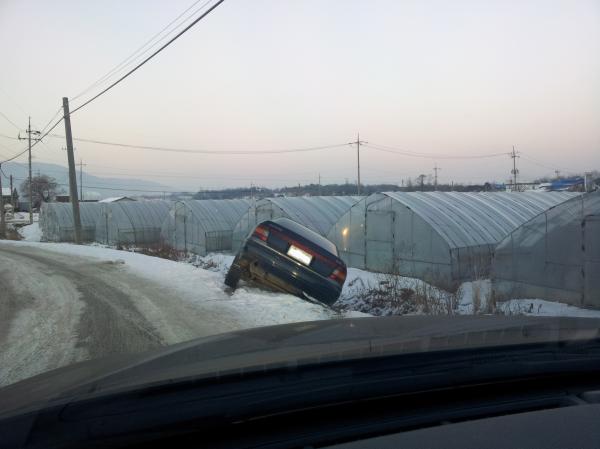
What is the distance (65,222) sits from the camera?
1439 inches

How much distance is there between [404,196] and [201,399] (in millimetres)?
15436

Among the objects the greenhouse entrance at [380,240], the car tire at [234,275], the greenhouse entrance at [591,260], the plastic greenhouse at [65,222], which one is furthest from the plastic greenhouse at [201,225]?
the greenhouse entrance at [591,260]

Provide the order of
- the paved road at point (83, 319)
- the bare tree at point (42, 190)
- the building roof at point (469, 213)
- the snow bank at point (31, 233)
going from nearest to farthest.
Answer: the paved road at point (83, 319), the building roof at point (469, 213), the snow bank at point (31, 233), the bare tree at point (42, 190)

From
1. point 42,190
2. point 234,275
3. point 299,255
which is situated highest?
point 42,190

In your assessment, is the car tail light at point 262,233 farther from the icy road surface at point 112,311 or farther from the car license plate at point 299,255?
the icy road surface at point 112,311

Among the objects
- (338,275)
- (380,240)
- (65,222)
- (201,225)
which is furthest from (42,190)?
(338,275)

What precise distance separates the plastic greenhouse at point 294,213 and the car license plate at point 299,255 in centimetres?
1247

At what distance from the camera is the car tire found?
975 centimetres

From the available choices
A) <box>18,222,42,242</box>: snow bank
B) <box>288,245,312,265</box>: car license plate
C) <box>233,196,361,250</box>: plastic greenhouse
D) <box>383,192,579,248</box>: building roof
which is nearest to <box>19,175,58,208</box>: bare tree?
<box>18,222,42,242</box>: snow bank

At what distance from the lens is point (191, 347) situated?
3373 millimetres

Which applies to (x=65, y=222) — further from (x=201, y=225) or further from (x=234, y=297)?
(x=234, y=297)

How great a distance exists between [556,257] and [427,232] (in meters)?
4.48

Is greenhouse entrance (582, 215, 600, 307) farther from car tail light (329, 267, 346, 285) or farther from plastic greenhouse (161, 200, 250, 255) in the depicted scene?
plastic greenhouse (161, 200, 250, 255)

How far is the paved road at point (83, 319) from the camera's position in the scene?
5910mm
